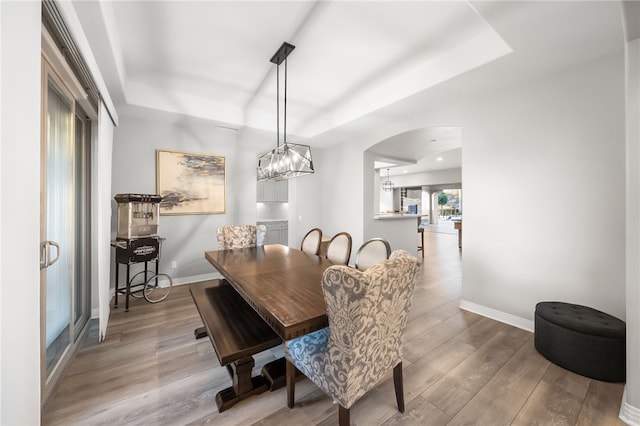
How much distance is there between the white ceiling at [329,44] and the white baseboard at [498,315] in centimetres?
245

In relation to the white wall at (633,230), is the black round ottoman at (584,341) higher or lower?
lower

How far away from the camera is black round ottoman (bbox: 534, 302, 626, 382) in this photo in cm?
178

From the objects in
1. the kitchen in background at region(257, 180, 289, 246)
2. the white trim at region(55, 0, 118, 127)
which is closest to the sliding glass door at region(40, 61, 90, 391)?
the white trim at region(55, 0, 118, 127)

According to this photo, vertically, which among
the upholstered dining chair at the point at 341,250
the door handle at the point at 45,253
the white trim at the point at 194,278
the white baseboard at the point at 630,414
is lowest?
the white baseboard at the point at 630,414

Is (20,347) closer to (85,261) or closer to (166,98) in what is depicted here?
(85,261)

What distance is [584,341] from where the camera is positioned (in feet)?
6.07

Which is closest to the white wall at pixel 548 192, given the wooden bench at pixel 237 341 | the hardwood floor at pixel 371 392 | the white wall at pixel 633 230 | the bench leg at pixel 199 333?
the hardwood floor at pixel 371 392

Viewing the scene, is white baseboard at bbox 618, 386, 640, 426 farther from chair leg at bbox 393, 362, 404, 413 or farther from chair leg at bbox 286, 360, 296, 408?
chair leg at bbox 286, 360, 296, 408

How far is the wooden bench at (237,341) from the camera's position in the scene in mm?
1503

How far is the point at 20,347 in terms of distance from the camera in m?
0.98

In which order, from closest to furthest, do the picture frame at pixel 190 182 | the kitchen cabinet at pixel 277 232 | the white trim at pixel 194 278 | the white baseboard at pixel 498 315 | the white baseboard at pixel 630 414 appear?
the white baseboard at pixel 630 414 → the white baseboard at pixel 498 315 → the picture frame at pixel 190 182 → the white trim at pixel 194 278 → the kitchen cabinet at pixel 277 232

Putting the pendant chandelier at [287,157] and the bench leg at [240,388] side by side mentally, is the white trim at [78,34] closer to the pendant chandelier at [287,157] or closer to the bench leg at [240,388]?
the pendant chandelier at [287,157]

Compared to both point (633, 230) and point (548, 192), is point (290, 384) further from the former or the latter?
point (548, 192)

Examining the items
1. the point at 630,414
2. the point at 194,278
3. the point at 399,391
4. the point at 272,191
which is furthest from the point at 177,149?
the point at 630,414
